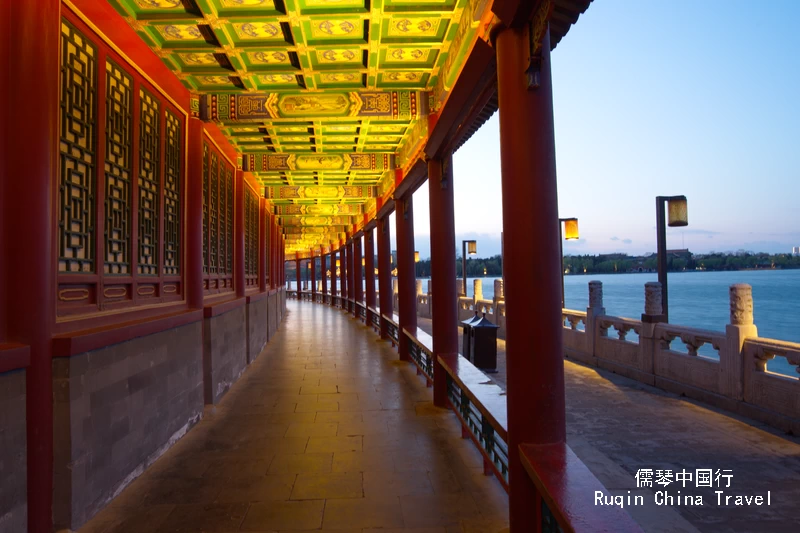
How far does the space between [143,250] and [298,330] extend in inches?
483

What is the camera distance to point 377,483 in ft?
14.4

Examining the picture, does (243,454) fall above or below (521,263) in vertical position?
below

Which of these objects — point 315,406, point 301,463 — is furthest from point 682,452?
point 315,406

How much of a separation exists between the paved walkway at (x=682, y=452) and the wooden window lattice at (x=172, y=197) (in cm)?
475

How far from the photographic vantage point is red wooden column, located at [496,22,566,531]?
3.09 meters

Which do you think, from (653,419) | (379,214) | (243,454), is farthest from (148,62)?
(379,214)

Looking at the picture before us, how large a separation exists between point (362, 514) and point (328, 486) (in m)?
0.63

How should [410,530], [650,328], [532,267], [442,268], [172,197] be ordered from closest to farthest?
[532,267], [410,530], [172,197], [442,268], [650,328]

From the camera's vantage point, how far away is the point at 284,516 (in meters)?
3.80

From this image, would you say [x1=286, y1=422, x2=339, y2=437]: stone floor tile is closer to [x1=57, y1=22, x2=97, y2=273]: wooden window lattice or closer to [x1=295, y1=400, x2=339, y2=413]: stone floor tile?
[x1=295, y1=400, x2=339, y2=413]: stone floor tile

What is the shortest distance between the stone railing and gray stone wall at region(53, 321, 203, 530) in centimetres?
740

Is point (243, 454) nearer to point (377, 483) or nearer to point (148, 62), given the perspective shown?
point (377, 483)

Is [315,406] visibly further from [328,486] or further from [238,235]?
[238,235]

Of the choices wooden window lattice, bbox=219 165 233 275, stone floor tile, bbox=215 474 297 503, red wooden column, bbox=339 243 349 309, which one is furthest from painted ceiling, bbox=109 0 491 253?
red wooden column, bbox=339 243 349 309
